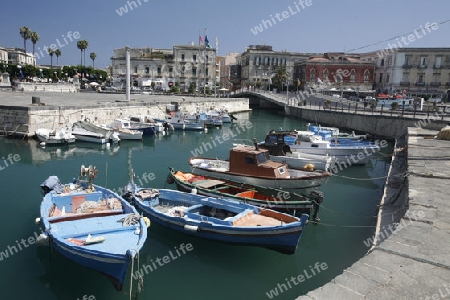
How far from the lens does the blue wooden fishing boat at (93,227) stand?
8727mm

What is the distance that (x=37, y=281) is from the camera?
9453 millimetres

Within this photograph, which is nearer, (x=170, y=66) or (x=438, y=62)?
(x=438, y=62)

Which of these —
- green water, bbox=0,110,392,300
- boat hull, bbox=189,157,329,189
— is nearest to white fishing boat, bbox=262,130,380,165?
green water, bbox=0,110,392,300

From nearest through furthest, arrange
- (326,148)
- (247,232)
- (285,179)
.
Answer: (247,232) → (285,179) → (326,148)

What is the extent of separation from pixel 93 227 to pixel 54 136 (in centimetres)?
2098

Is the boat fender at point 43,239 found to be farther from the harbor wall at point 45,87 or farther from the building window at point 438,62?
the building window at point 438,62

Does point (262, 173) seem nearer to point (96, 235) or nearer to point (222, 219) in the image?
point (222, 219)

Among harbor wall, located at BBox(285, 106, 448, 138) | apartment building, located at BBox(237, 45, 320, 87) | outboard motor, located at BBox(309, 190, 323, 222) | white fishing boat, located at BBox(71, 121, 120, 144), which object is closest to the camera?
outboard motor, located at BBox(309, 190, 323, 222)

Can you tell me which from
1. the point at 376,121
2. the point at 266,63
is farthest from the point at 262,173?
the point at 266,63

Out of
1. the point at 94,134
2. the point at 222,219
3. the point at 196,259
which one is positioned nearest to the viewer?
the point at 196,259

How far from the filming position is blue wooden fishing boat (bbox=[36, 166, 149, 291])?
28.6ft

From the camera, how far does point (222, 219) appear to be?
40.1 ft

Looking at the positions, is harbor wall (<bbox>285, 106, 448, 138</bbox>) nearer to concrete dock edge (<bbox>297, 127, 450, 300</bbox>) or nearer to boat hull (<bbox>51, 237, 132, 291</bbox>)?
concrete dock edge (<bbox>297, 127, 450, 300</bbox>)

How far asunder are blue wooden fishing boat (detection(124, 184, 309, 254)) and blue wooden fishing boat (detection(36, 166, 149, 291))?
4.14 feet
